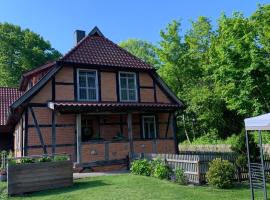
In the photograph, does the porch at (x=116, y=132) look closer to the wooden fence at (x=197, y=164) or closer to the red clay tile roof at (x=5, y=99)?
the wooden fence at (x=197, y=164)

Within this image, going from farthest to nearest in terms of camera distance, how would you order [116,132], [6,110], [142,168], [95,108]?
[6,110]
[116,132]
[95,108]
[142,168]

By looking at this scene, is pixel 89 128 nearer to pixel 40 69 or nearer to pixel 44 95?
pixel 44 95

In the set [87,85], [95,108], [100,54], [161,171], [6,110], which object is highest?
[100,54]

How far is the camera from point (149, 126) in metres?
21.3

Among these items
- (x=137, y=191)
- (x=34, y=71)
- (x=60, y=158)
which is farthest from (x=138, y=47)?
(x=137, y=191)

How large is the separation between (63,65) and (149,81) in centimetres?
555

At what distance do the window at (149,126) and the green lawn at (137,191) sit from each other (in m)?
8.26

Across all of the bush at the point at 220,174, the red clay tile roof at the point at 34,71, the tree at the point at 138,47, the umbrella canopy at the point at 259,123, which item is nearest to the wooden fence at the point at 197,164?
the bush at the point at 220,174

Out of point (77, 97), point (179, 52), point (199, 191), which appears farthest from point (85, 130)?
point (179, 52)

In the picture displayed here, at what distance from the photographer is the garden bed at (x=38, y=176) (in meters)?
11.7

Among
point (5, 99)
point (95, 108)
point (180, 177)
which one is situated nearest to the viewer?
point (180, 177)

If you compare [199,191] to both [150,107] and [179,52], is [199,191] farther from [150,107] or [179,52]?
[179,52]

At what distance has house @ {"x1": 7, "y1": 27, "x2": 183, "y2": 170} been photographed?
1706 cm

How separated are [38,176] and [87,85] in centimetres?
776
